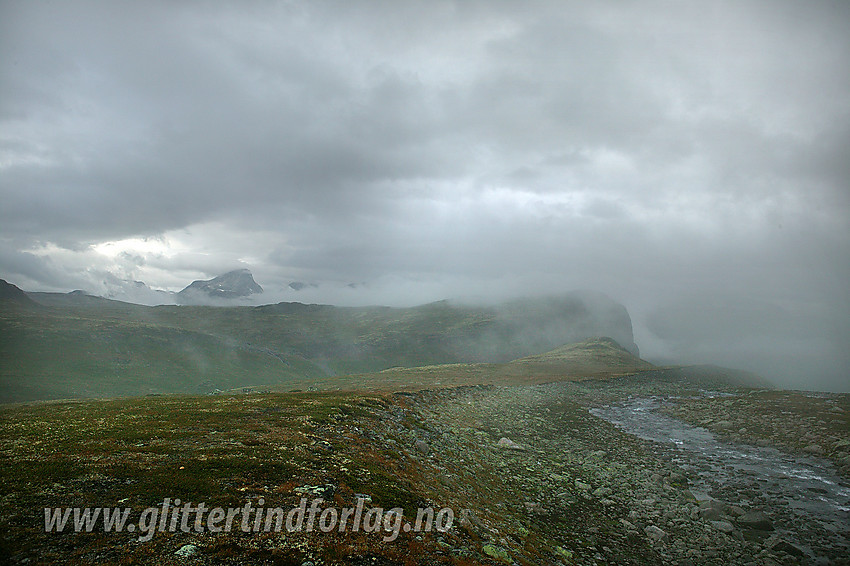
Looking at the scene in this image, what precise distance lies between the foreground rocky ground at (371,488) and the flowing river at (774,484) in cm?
44

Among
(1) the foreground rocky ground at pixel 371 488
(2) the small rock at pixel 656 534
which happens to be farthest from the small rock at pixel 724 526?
(2) the small rock at pixel 656 534

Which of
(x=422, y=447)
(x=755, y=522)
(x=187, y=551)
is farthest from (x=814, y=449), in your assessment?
(x=187, y=551)

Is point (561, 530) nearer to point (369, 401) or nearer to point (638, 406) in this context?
point (369, 401)

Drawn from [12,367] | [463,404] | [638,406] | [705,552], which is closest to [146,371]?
[12,367]

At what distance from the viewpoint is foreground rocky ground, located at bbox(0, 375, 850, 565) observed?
1119 centimetres

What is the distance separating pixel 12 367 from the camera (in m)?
167

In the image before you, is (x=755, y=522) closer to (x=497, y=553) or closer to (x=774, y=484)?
(x=774, y=484)

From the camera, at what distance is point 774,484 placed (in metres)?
25.9

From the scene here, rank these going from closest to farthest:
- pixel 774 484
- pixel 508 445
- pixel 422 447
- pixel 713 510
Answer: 1. pixel 713 510
2. pixel 422 447
3. pixel 774 484
4. pixel 508 445

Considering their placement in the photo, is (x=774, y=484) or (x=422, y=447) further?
(x=774, y=484)

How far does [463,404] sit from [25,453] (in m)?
39.7

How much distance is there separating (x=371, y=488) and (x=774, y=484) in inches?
1146

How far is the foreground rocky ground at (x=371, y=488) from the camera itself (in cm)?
1119

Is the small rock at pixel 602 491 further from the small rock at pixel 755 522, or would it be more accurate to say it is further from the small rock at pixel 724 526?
the small rock at pixel 755 522
